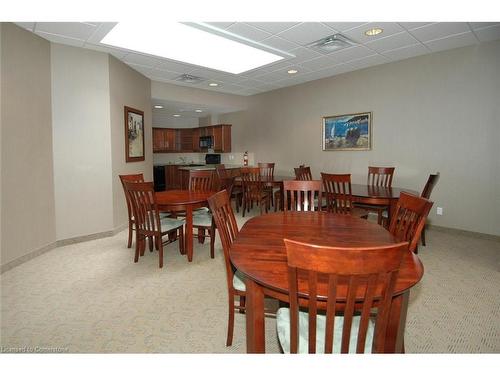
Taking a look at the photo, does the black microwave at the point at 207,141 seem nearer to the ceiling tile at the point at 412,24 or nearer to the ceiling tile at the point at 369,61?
the ceiling tile at the point at 369,61

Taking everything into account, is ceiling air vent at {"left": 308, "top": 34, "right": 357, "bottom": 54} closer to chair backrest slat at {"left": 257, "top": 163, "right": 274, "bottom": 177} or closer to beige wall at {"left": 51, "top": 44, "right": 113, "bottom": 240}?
chair backrest slat at {"left": 257, "top": 163, "right": 274, "bottom": 177}

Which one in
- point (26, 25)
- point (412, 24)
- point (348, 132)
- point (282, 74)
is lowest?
point (348, 132)

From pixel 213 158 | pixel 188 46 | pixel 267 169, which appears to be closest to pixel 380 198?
pixel 267 169

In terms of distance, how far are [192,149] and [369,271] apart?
8561 millimetres

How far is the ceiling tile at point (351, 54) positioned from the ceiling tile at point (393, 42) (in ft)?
0.41

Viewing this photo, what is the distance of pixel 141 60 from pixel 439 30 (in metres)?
4.07

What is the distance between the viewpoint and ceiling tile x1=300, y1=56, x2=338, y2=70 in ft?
14.6

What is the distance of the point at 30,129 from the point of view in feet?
10.7

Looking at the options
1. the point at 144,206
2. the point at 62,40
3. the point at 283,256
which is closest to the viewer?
the point at 283,256

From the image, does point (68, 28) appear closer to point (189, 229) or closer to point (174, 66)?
point (174, 66)

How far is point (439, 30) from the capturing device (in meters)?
3.42

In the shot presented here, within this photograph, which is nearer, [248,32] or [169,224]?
[169,224]
